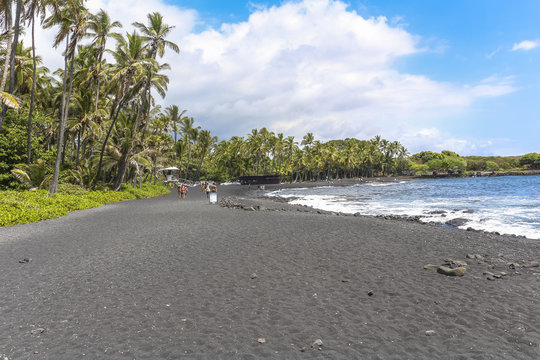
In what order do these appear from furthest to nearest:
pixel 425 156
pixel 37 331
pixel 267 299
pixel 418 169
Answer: pixel 425 156
pixel 418 169
pixel 267 299
pixel 37 331

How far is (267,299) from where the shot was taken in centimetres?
571

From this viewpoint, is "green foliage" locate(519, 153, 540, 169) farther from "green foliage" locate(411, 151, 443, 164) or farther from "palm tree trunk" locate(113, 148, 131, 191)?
"palm tree trunk" locate(113, 148, 131, 191)

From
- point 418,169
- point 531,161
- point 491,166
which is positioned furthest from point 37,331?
point 531,161

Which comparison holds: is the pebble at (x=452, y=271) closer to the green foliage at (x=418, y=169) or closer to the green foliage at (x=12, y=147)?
the green foliage at (x=12, y=147)

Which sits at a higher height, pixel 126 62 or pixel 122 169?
pixel 126 62

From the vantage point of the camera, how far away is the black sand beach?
412 cm

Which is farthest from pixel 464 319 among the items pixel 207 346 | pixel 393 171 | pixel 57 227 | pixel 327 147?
pixel 393 171

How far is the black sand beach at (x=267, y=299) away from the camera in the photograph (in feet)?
13.5

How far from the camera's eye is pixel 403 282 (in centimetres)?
654

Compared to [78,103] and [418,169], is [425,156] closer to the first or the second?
[418,169]

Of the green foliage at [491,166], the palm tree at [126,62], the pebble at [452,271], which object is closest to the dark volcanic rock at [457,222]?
the pebble at [452,271]

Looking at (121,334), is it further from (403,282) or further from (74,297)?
(403,282)

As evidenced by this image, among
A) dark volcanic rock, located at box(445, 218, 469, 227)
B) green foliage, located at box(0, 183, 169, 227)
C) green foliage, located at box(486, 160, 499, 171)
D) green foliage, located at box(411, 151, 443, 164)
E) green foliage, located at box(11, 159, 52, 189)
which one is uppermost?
green foliage, located at box(411, 151, 443, 164)

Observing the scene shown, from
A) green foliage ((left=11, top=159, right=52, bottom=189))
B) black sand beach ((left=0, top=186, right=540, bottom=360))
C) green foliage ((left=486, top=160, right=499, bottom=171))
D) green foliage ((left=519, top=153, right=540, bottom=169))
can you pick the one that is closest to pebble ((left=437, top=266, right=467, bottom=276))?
black sand beach ((left=0, top=186, right=540, bottom=360))
